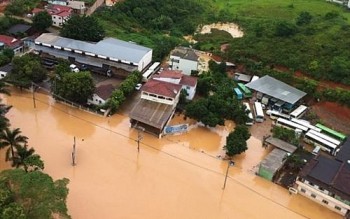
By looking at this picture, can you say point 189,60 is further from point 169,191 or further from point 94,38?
point 169,191

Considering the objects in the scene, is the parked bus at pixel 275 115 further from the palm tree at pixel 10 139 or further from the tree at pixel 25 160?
the palm tree at pixel 10 139

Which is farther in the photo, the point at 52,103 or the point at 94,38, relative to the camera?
the point at 94,38

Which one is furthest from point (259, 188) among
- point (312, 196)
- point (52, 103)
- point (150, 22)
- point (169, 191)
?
point (150, 22)

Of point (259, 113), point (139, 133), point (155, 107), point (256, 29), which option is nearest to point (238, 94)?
point (259, 113)

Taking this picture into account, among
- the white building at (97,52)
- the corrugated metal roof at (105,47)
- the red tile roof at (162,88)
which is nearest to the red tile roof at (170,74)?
the red tile roof at (162,88)

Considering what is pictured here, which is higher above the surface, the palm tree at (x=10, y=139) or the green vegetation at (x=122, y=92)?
the palm tree at (x=10, y=139)

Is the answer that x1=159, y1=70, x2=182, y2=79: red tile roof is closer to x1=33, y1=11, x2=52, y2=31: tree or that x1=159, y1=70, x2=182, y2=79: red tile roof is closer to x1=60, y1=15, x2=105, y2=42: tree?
x1=60, y1=15, x2=105, y2=42: tree

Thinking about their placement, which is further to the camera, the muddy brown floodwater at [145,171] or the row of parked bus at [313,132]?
the row of parked bus at [313,132]

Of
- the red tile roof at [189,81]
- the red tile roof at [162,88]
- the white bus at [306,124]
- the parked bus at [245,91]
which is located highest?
the red tile roof at [162,88]
